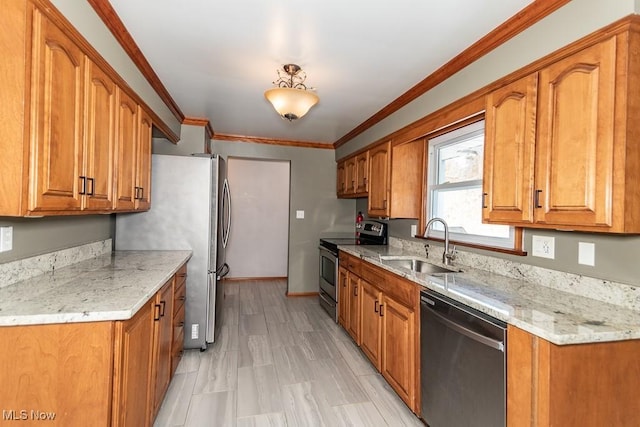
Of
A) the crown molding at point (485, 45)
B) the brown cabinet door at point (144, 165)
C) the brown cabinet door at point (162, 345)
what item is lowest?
the brown cabinet door at point (162, 345)

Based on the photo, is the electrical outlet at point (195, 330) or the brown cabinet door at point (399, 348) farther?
the electrical outlet at point (195, 330)

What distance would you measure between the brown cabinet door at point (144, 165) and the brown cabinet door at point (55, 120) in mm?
824

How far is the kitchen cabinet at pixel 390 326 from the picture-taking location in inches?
80.8

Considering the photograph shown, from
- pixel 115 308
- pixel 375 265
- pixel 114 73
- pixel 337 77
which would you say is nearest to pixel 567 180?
pixel 375 265

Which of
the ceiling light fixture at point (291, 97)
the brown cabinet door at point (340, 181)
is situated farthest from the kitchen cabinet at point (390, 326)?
the brown cabinet door at point (340, 181)

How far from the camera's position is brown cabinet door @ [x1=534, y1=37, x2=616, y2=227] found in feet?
4.26

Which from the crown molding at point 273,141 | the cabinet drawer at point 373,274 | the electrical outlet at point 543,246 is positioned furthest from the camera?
the crown molding at point 273,141

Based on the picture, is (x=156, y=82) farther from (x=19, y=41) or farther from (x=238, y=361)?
(x=238, y=361)

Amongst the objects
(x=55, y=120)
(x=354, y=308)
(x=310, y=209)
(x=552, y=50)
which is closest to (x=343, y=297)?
(x=354, y=308)

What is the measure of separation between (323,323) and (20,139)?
10.4 feet

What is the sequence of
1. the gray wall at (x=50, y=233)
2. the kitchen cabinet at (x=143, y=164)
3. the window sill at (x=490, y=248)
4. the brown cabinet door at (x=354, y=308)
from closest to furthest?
1. the gray wall at (x=50, y=233)
2. the window sill at (x=490, y=248)
3. the kitchen cabinet at (x=143, y=164)
4. the brown cabinet door at (x=354, y=308)

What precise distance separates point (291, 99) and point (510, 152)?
1.40 meters

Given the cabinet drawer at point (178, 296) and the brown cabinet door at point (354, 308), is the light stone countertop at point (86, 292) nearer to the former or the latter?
the cabinet drawer at point (178, 296)

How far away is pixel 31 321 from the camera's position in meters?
1.14
